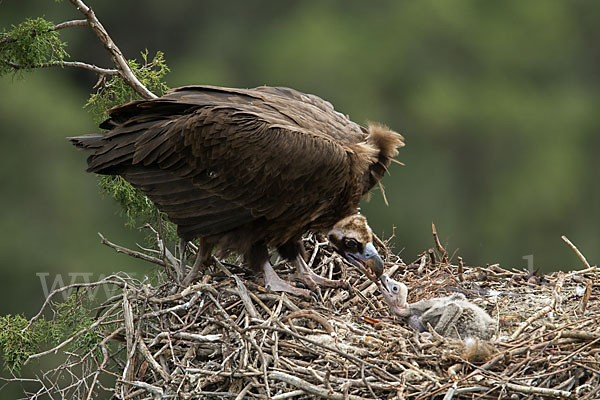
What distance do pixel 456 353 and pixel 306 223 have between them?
1.32 metres

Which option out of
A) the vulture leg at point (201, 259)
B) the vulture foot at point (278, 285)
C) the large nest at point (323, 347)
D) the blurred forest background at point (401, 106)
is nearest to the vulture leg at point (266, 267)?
the vulture foot at point (278, 285)

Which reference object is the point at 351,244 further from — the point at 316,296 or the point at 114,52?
the point at 114,52

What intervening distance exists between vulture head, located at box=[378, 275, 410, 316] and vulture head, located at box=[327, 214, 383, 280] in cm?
14

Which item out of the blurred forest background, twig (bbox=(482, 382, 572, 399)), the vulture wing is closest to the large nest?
twig (bbox=(482, 382, 572, 399))

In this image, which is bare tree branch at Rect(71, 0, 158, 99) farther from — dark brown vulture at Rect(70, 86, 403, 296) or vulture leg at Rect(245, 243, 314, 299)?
vulture leg at Rect(245, 243, 314, 299)

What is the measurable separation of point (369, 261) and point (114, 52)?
6.57ft

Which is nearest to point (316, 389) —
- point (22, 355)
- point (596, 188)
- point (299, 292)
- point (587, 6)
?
point (299, 292)

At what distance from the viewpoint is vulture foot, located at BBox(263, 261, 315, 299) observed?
223 inches

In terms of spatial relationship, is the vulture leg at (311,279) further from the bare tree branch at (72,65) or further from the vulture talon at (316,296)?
the bare tree branch at (72,65)

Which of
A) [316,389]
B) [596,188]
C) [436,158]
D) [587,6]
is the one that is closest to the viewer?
[316,389]

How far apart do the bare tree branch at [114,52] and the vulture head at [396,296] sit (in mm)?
1866

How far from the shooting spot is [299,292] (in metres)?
5.66

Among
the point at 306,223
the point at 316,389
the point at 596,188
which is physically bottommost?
the point at 596,188

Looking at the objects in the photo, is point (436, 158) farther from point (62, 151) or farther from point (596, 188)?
point (62, 151)
